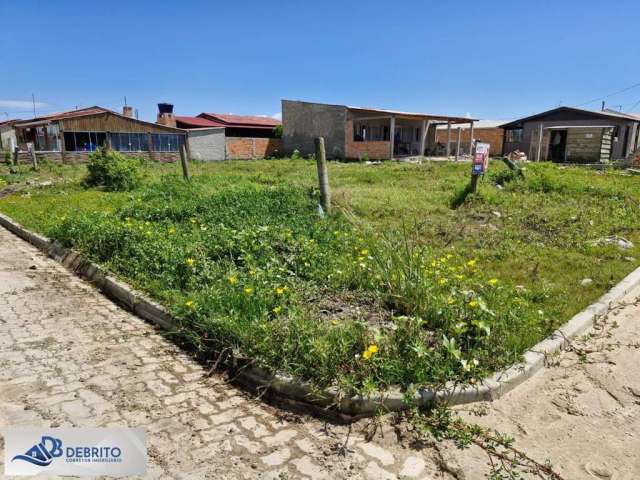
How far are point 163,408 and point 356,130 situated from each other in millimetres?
30162

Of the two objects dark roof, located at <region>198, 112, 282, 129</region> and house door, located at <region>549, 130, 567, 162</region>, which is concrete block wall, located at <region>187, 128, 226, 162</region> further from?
house door, located at <region>549, 130, 567, 162</region>

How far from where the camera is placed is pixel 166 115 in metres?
37.6

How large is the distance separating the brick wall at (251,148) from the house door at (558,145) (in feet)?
61.3

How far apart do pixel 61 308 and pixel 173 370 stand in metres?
2.12

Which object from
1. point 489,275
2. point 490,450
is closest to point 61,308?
point 490,450

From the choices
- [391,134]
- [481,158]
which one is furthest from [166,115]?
[481,158]

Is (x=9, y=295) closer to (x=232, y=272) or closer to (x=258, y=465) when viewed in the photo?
(x=232, y=272)

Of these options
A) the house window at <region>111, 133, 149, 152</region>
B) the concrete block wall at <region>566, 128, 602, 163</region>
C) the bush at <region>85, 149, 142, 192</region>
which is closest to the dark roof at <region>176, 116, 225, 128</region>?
the house window at <region>111, 133, 149, 152</region>

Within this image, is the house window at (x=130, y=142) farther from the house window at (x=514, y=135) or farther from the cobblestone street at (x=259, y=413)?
the cobblestone street at (x=259, y=413)

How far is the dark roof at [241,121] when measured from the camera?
39812 millimetres

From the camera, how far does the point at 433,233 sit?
7676 mm

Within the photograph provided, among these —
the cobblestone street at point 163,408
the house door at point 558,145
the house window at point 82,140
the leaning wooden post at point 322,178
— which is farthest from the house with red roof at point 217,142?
the cobblestone street at point 163,408

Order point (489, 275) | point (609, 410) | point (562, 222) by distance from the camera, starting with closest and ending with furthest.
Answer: point (609, 410)
point (489, 275)
point (562, 222)

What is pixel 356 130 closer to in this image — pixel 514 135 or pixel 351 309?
pixel 514 135
